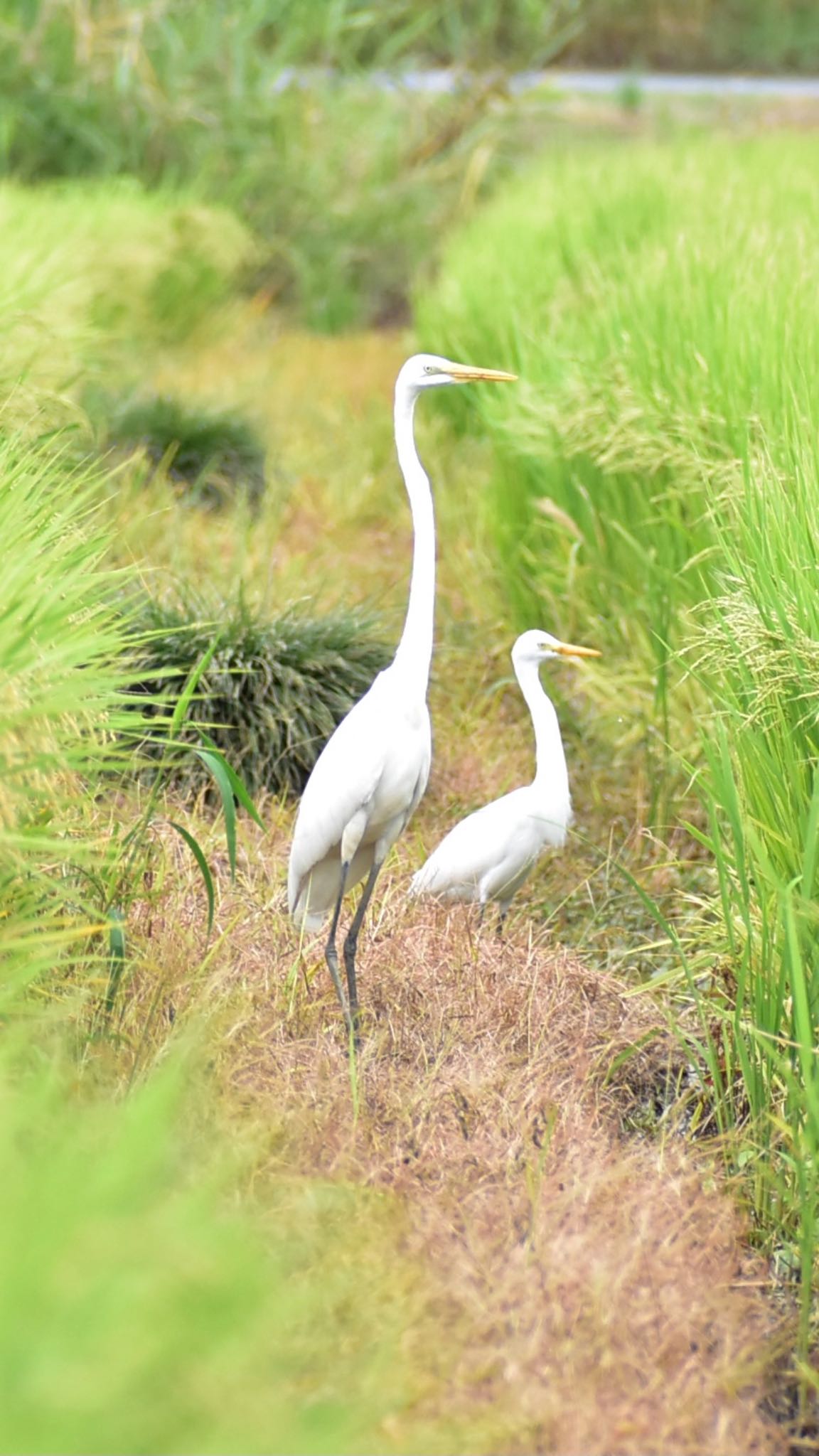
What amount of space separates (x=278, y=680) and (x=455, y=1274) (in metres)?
2.31

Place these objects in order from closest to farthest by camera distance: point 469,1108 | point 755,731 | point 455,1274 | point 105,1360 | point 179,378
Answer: point 105,1360 < point 455,1274 < point 469,1108 < point 755,731 < point 179,378

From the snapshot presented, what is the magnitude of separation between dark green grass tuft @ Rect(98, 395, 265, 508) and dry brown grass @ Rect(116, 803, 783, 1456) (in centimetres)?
318

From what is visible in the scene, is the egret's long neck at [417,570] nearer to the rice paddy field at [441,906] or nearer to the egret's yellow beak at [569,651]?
the rice paddy field at [441,906]

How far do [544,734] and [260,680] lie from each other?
33.5 inches

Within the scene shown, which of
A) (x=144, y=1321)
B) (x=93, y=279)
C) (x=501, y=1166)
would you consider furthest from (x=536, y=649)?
(x=93, y=279)

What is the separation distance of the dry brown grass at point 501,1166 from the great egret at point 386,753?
0.48 ft

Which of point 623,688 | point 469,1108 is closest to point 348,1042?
point 469,1108

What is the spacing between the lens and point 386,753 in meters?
2.87

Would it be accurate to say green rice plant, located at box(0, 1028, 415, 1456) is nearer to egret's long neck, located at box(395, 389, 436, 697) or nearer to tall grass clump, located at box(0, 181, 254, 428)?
egret's long neck, located at box(395, 389, 436, 697)

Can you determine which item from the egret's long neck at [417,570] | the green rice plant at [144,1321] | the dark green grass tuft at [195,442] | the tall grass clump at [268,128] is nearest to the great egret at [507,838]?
the egret's long neck at [417,570]

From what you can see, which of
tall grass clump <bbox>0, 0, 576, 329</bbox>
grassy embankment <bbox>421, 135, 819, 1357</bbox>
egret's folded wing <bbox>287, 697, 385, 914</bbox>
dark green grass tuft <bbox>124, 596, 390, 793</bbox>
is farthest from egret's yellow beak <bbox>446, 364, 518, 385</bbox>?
tall grass clump <bbox>0, 0, 576, 329</bbox>

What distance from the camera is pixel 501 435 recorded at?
5535 mm

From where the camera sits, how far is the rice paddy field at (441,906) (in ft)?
5.78

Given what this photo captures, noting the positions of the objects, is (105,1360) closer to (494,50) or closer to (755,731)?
(755,731)
